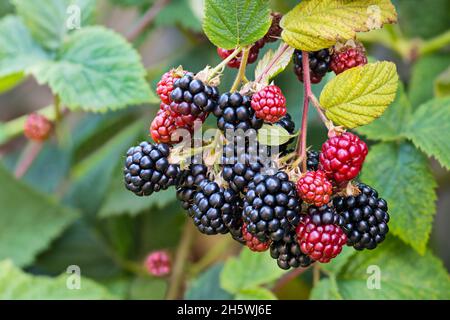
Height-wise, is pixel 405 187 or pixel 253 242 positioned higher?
pixel 253 242

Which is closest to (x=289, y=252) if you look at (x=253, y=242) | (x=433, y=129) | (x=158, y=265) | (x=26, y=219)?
(x=253, y=242)

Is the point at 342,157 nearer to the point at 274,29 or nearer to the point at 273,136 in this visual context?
the point at 273,136

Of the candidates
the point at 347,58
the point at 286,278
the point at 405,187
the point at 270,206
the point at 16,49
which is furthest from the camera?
the point at 16,49

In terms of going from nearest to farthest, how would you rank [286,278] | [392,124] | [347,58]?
1. [347,58]
2. [392,124]
3. [286,278]

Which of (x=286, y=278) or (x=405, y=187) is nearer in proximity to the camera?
(x=405, y=187)

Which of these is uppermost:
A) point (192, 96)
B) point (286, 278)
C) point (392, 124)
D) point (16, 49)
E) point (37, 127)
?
point (192, 96)

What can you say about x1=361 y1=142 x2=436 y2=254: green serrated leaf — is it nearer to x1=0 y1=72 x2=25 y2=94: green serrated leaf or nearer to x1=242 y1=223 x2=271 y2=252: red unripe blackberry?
x1=242 y1=223 x2=271 y2=252: red unripe blackberry
